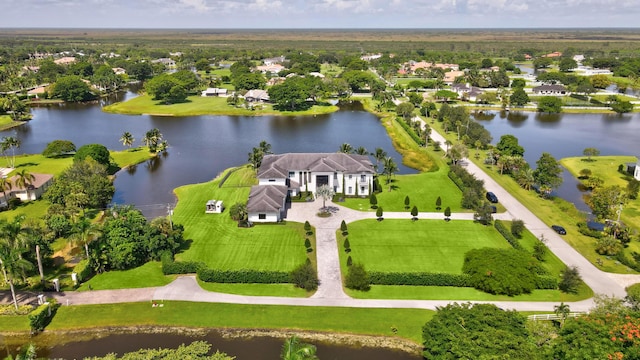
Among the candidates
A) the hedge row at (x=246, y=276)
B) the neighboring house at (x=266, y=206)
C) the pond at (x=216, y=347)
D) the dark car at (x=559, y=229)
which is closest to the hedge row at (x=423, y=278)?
the pond at (x=216, y=347)

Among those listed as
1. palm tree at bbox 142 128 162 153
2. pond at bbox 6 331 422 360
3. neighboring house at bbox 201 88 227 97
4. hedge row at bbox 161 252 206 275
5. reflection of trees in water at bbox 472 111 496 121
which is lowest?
pond at bbox 6 331 422 360

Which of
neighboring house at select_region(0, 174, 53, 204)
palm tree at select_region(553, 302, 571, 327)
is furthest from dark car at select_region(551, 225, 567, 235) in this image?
neighboring house at select_region(0, 174, 53, 204)

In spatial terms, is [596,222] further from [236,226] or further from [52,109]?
[52,109]

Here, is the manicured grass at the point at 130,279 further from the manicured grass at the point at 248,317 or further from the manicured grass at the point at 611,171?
the manicured grass at the point at 611,171

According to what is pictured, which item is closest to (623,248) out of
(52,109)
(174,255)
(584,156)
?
(584,156)

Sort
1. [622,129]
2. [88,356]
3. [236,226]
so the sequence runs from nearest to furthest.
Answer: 1. [88,356]
2. [236,226]
3. [622,129]

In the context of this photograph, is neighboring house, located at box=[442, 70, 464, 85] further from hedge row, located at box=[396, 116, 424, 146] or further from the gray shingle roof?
the gray shingle roof

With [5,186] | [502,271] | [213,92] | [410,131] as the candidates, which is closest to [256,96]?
[213,92]

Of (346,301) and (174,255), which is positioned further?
(174,255)
